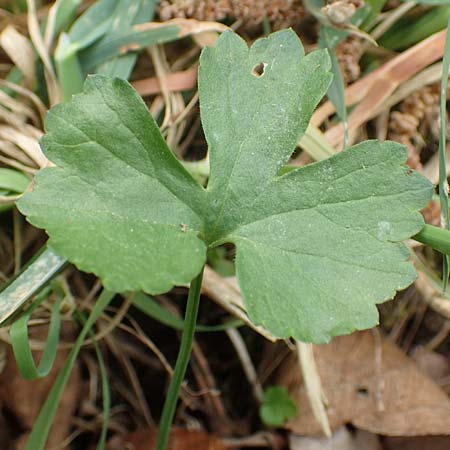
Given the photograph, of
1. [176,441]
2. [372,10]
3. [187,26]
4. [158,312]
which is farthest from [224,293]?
[372,10]

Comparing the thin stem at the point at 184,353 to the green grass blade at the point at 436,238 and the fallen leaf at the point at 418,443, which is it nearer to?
the green grass blade at the point at 436,238

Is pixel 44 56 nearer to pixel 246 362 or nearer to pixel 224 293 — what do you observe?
pixel 224 293

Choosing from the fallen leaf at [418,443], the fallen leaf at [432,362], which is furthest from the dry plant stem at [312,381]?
the fallen leaf at [432,362]

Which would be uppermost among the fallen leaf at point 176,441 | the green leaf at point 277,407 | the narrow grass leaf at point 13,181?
the narrow grass leaf at point 13,181

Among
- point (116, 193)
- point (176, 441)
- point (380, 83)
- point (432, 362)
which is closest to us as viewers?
point (116, 193)

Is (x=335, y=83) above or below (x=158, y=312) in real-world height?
above

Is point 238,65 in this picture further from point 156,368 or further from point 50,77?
point 156,368

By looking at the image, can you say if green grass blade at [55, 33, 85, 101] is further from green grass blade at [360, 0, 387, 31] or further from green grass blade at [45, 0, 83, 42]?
green grass blade at [360, 0, 387, 31]

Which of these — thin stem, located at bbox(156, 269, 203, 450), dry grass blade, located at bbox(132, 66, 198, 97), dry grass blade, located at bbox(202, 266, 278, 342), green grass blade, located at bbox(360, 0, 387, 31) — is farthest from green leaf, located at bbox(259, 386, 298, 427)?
green grass blade, located at bbox(360, 0, 387, 31)
